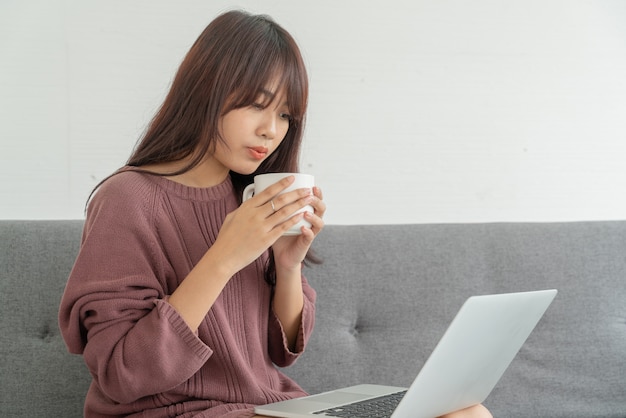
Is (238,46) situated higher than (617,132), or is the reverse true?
(238,46)

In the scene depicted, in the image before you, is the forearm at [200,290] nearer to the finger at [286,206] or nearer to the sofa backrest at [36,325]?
the finger at [286,206]

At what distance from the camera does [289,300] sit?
1.38m

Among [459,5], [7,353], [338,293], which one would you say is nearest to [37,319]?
[7,353]

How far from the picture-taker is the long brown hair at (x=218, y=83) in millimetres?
1265

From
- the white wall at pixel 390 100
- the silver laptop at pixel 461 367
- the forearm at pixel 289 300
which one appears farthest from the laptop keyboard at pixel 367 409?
the white wall at pixel 390 100

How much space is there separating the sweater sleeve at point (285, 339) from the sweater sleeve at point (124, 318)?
10.6 inches

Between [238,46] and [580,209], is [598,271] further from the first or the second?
[238,46]

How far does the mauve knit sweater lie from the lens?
1.12 metres

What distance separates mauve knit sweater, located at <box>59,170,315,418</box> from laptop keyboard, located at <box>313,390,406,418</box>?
0.13 m

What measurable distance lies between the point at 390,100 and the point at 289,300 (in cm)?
81

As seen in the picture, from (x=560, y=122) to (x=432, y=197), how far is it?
0.42 metres

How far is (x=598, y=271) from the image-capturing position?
5.90 feet

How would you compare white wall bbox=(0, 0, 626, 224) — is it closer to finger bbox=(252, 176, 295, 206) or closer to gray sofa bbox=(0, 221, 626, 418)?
gray sofa bbox=(0, 221, 626, 418)

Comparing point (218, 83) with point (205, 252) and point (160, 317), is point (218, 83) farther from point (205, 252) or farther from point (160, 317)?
point (160, 317)
